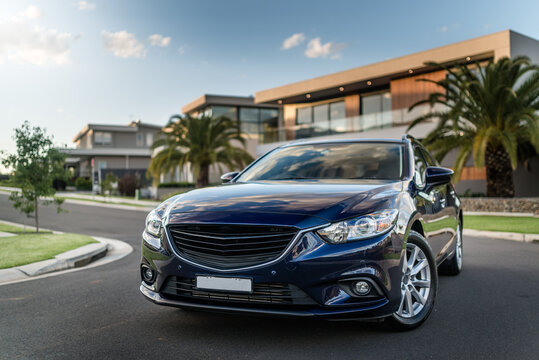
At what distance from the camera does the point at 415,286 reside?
450 centimetres

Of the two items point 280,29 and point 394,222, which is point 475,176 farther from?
point 394,222

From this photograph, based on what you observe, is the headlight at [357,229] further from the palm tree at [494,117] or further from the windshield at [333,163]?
the palm tree at [494,117]

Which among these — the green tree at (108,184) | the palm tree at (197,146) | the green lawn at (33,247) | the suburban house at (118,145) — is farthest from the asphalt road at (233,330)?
the suburban house at (118,145)

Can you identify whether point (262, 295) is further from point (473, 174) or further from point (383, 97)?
point (383, 97)

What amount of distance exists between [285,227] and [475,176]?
22932mm

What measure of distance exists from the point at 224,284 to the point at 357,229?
3.35 ft

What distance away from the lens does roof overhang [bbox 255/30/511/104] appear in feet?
77.5

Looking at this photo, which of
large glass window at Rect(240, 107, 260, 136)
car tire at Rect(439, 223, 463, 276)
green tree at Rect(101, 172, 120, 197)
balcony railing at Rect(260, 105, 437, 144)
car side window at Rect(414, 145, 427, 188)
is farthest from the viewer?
large glass window at Rect(240, 107, 260, 136)

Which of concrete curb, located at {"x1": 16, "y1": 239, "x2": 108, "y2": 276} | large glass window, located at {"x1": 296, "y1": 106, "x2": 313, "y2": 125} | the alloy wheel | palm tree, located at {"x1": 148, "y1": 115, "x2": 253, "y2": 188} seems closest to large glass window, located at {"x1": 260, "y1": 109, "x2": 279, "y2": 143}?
large glass window, located at {"x1": 296, "y1": 106, "x2": 313, "y2": 125}

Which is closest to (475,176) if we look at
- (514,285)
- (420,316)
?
(514,285)

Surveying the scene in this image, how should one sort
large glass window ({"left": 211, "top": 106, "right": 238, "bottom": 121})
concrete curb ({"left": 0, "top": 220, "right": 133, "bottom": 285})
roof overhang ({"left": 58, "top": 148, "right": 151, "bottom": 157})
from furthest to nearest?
1. roof overhang ({"left": 58, "top": 148, "right": 151, "bottom": 157})
2. large glass window ({"left": 211, "top": 106, "right": 238, "bottom": 121})
3. concrete curb ({"left": 0, "top": 220, "right": 133, "bottom": 285})

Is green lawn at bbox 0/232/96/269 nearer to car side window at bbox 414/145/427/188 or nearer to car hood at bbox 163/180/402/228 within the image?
car hood at bbox 163/180/402/228

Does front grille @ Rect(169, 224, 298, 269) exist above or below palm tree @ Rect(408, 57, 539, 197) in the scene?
below

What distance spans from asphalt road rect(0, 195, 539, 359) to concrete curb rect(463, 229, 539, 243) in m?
5.74
